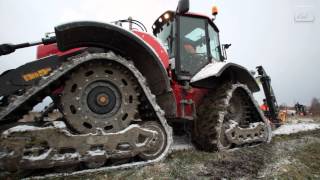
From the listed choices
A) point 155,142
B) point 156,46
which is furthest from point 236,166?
point 156,46

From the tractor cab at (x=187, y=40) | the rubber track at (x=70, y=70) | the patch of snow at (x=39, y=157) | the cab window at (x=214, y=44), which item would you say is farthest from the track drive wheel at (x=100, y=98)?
the cab window at (x=214, y=44)

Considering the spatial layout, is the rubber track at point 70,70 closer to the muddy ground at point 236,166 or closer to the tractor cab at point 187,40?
the muddy ground at point 236,166

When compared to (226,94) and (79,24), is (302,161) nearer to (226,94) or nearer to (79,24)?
(226,94)

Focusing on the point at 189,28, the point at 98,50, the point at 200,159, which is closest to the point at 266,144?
the point at 200,159

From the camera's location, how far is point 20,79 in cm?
327

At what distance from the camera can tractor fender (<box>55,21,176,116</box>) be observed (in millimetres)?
3358

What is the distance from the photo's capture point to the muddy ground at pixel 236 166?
298cm

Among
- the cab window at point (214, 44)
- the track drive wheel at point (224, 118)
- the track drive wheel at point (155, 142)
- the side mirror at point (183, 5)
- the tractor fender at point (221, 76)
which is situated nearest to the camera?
the track drive wheel at point (155, 142)

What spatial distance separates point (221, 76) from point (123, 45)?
8.08ft

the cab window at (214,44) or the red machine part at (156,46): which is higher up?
the cab window at (214,44)

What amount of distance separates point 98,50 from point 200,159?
7.10 feet

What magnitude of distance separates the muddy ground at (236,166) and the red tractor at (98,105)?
269 mm

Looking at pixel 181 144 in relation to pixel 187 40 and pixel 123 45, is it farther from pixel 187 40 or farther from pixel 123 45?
pixel 123 45

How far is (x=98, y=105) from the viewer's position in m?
3.46
